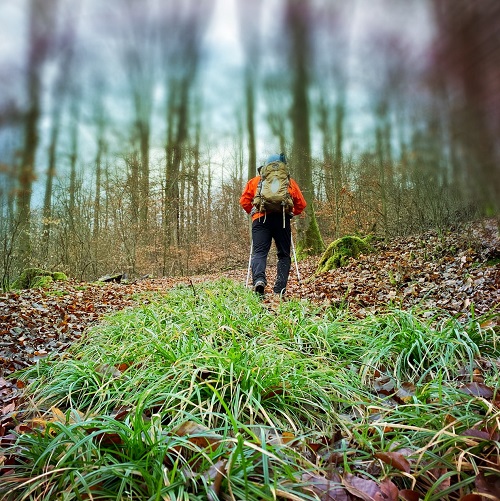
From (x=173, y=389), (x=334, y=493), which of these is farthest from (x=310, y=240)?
(x=334, y=493)

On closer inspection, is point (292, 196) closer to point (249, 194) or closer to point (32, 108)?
point (249, 194)

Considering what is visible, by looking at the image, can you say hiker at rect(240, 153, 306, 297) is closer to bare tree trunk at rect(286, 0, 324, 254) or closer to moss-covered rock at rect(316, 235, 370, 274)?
moss-covered rock at rect(316, 235, 370, 274)

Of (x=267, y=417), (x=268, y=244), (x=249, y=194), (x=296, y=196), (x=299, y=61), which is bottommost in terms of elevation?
(x=267, y=417)

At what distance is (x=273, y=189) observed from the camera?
4.36 meters

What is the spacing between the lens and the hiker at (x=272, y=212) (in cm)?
436

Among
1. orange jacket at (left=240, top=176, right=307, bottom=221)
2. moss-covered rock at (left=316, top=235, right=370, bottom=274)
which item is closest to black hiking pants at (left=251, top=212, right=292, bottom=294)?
orange jacket at (left=240, top=176, right=307, bottom=221)

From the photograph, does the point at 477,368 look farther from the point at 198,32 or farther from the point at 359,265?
the point at 359,265

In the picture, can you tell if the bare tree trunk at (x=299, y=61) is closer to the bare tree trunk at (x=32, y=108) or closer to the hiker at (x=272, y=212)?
the bare tree trunk at (x=32, y=108)

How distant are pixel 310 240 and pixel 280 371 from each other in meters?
5.00

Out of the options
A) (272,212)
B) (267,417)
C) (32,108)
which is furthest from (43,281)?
(32,108)

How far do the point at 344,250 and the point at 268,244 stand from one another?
187 centimetres

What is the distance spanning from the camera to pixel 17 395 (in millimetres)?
2131

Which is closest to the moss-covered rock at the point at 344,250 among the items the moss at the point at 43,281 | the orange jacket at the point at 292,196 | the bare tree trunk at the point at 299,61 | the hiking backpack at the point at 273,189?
the orange jacket at the point at 292,196

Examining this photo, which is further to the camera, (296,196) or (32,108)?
(296,196)
